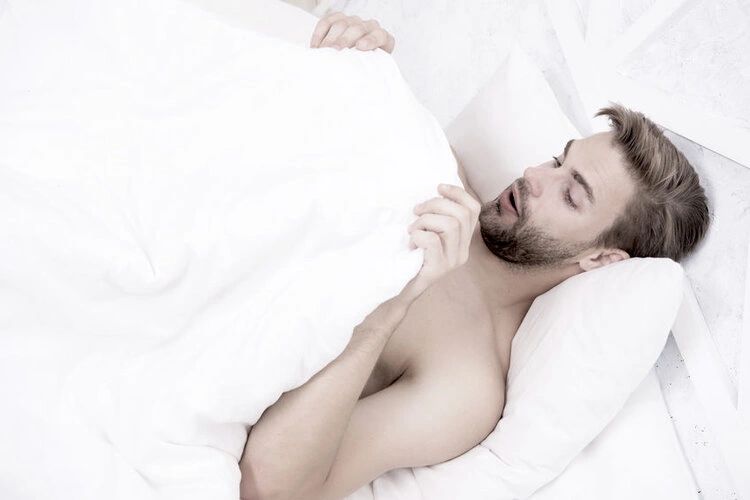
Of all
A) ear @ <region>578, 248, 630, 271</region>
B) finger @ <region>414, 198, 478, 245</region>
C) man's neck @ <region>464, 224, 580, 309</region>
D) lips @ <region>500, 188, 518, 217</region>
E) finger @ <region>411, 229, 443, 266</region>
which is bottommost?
man's neck @ <region>464, 224, 580, 309</region>

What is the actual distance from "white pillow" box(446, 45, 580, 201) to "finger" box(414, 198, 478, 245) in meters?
0.63

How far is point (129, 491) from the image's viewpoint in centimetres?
86

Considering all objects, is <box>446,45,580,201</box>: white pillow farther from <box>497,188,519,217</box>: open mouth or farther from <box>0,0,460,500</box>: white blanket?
<box>0,0,460,500</box>: white blanket

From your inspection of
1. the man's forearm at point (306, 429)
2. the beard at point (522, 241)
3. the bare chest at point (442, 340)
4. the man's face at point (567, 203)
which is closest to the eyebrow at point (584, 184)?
the man's face at point (567, 203)

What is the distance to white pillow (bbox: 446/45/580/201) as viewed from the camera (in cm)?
156

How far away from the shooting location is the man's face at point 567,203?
4.48ft

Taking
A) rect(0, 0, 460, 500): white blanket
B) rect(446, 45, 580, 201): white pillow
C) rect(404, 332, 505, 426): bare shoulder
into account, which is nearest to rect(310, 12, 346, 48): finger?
rect(0, 0, 460, 500): white blanket

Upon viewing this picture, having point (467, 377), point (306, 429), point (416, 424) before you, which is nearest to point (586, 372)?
point (467, 377)

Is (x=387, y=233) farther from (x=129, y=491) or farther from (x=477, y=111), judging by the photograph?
(x=477, y=111)

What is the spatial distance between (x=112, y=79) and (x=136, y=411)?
24.4 inches

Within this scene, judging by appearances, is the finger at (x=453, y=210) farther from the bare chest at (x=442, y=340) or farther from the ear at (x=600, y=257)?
the ear at (x=600, y=257)

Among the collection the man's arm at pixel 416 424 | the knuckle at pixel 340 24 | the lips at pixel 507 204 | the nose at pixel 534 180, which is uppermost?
the knuckle at pixel 340 24

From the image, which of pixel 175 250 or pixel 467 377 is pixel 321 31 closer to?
pixel 175 250

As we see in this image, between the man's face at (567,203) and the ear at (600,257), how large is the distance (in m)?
0.02
